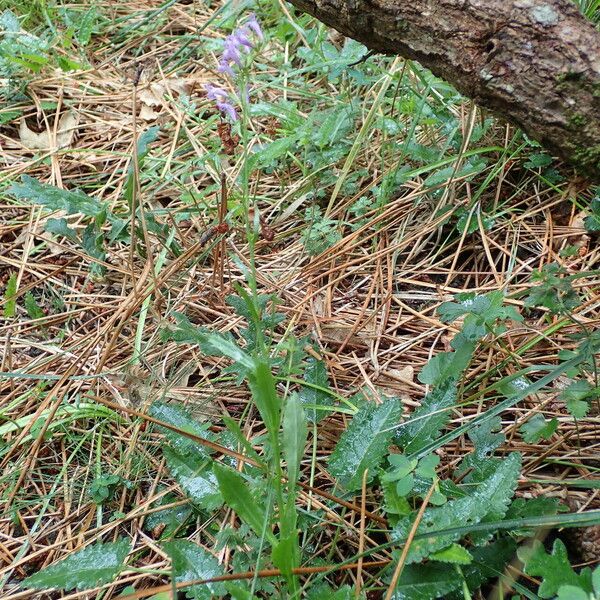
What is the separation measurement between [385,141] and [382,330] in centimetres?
69

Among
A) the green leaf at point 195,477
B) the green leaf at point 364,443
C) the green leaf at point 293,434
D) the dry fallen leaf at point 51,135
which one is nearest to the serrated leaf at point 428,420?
the green leaf at point 364,443

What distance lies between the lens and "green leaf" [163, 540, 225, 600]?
1.09m

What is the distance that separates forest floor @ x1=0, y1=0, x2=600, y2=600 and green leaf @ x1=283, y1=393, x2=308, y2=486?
0.17 m

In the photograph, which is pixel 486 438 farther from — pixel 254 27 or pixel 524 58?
pixel 254 27

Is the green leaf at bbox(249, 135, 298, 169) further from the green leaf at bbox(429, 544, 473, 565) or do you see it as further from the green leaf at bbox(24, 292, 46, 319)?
the green leaf at bbox(429, 544, 473, 565)

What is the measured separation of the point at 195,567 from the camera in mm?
1137

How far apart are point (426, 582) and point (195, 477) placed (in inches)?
18.8

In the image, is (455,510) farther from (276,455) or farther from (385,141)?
(385,141)

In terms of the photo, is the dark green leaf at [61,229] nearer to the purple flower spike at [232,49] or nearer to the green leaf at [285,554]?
the purple flower spike at [232,49]

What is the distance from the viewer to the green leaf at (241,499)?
41.1 inches

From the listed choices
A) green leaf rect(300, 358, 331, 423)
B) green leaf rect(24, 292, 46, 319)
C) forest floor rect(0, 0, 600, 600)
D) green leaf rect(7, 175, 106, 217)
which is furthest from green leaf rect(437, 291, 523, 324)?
green leaf rect(24, 292, 46, 319)

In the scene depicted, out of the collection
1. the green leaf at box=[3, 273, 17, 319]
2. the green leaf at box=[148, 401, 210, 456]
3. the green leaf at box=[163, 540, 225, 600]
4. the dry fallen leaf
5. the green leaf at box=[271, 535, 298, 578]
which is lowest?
the green leaf at box=[3, 273, 17, 319]

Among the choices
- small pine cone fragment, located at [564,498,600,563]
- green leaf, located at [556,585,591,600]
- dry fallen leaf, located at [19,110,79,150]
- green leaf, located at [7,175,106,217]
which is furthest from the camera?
dry fallen leaf, located at [19,110,79,150]

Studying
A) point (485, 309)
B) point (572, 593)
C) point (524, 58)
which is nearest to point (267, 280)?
point (485, 309)
